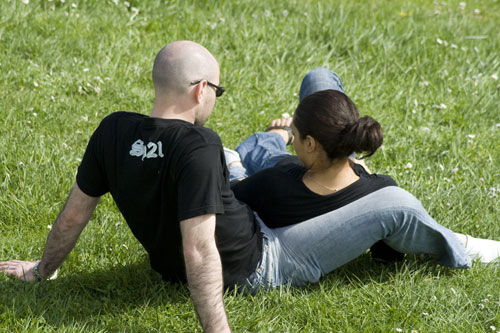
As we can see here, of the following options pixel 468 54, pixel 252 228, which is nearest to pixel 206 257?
pixel 252 228

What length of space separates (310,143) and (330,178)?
0.23 meters

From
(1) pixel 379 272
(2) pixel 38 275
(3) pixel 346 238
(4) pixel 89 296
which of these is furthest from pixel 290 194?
(2) pixel 38 275

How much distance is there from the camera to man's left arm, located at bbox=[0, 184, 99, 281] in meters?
3.26

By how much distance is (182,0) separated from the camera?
6.88 m

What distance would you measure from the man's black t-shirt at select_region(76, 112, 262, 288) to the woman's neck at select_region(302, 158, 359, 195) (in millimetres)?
377

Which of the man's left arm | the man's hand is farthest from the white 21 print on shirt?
the man's hand

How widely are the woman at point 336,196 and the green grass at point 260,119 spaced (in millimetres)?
230

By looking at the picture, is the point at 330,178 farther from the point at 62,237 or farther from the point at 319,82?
the point at 62,237

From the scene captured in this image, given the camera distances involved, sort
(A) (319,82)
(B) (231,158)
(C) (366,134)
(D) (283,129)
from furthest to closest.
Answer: (D) (283,129) < (A) (319,82) < (B) (231,158) < (C) (366,134)

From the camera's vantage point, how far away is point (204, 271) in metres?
2.72

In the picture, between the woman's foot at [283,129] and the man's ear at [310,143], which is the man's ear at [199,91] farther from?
the woman's foot at [283,129]

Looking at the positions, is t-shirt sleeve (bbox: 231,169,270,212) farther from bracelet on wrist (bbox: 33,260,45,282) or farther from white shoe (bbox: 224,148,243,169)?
bracelet on wrist (bbox: 33,260,45,282)

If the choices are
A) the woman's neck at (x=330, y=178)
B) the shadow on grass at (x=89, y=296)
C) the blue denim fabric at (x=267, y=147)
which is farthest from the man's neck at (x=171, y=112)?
the blue denim fabric at (x=267, y=147)

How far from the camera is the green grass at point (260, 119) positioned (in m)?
3.30
